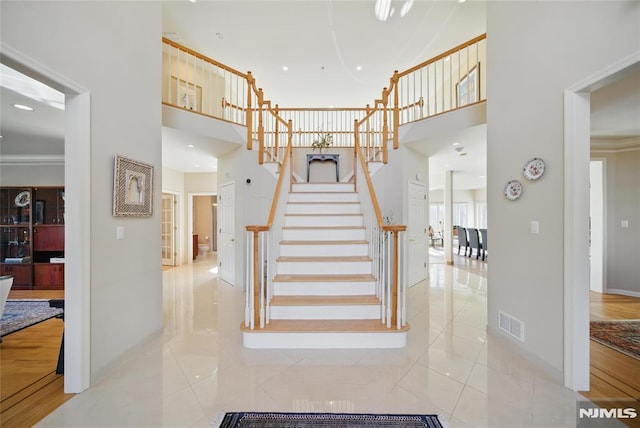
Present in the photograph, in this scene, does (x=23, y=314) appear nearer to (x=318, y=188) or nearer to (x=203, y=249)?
(x=318, y=188)

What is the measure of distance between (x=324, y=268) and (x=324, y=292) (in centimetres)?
32

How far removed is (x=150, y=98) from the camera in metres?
2.72

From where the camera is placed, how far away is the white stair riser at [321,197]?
462cm

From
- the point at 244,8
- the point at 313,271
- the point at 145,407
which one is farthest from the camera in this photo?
the point at 244,8

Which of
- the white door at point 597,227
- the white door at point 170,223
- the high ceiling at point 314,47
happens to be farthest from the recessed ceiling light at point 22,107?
the white door at point 597,227

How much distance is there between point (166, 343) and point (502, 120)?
163 inches

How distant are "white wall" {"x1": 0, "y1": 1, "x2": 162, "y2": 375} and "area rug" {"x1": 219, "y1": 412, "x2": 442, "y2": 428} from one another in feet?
4.41

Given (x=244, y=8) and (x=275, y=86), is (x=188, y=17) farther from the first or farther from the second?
(x=275, y=86)

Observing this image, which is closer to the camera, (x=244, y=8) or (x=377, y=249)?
(x=377, y=249)

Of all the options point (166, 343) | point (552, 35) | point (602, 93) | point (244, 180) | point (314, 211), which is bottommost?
point (166, 343)

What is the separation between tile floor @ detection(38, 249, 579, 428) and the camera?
1.69 m

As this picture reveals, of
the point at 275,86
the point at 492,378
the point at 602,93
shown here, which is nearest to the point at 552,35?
the point at 602,93

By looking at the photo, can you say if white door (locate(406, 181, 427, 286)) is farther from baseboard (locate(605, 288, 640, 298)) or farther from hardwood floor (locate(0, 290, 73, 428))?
hardwood floor (locate(0, 290, 73, 428))

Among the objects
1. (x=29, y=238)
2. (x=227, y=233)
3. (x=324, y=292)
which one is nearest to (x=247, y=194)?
(x=227, y=233)
